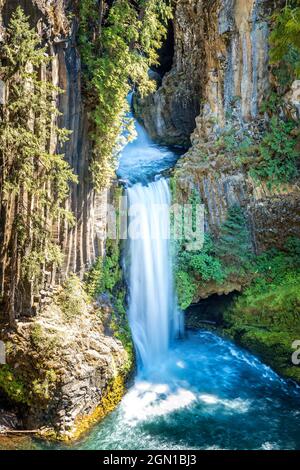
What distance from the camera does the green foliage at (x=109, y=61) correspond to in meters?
7.34

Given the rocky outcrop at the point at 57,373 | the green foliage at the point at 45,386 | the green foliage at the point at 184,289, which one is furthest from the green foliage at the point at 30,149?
the green foliage at the point at 184,289

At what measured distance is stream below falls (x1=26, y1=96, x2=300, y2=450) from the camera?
22.2 feet

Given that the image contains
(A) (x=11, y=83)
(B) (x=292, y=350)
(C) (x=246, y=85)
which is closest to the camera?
(A) (x=11, y=83)

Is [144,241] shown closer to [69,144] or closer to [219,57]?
[69,144]

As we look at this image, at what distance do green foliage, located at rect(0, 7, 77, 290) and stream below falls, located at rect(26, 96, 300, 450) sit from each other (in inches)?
132

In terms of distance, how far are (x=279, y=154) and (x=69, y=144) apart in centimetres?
598

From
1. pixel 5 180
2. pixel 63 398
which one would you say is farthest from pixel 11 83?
pixel 63 398

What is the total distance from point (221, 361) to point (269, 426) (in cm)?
258

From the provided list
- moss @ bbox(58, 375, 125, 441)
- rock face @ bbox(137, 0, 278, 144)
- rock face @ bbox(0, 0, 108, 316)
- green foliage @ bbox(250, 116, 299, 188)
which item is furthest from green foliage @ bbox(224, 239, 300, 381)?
rock face @ bbox(0, 0, 108, 316)

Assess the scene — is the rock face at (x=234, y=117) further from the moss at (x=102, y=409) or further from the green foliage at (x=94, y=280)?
the moss at (x=102, y=409)

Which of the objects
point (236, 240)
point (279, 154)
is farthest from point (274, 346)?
point (279, 154)

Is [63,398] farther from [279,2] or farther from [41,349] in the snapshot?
[279,2]

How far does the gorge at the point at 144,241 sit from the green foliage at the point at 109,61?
1.4 inches

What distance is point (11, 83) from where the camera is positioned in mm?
5887
